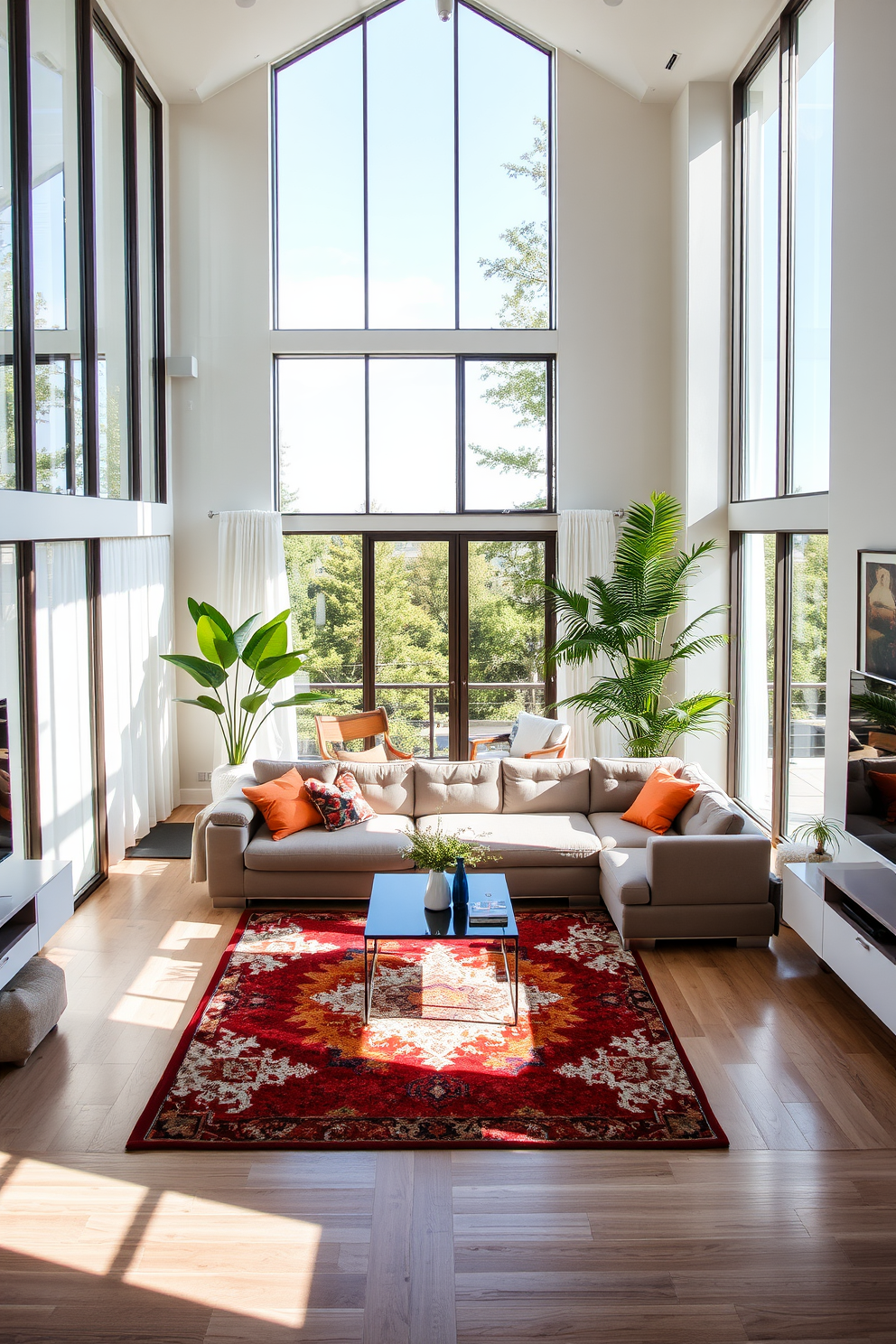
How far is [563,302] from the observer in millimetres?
8875

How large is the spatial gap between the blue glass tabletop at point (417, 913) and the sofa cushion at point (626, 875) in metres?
0.67

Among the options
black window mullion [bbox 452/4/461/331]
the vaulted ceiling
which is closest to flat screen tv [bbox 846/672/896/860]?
the vaulted ceiling

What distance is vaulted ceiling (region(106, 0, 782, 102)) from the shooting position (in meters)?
7.30

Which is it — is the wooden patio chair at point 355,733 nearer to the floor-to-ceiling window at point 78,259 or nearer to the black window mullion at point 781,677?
the floor-to-ceiling window at point 78,259

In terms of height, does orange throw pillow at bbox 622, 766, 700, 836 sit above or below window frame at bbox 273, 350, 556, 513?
below

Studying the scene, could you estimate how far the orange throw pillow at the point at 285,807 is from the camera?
6.65 metres

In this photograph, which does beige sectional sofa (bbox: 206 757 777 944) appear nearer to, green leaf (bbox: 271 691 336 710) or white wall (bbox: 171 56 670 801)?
green leaf (bbox: 271 691 336 710)

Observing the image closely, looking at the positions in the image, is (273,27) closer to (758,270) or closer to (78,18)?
(78,18)

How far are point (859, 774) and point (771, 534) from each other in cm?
276

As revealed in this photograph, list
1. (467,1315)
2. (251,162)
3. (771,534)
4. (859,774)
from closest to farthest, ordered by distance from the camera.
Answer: (467,1315), (859,774), (771,534), (251,162)

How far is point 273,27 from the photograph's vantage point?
8.18 m

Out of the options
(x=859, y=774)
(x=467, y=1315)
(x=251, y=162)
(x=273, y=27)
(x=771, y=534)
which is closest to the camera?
(x=467, y=1315)

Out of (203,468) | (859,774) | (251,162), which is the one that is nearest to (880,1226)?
(859,774)

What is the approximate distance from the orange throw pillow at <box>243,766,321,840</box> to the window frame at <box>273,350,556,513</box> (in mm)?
2907
